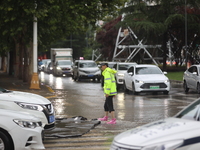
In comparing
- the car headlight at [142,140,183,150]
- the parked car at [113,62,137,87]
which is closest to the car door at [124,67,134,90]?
the parked car at [113,62,137,87]

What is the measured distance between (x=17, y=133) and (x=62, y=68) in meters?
45.7

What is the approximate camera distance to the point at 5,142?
8375 millimetres

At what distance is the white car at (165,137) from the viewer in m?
5.54

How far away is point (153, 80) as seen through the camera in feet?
80.9

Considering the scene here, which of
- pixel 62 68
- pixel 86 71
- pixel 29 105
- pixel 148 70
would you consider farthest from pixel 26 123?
pixel 62 68

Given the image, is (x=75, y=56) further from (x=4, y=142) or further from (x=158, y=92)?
(x=4, y=142)

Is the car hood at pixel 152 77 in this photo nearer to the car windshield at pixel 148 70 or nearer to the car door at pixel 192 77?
the car windshield at pixel 148 70

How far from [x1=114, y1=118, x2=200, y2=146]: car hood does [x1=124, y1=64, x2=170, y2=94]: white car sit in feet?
60.0

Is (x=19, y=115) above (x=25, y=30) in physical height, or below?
below

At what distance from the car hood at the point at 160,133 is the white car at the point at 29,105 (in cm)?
522

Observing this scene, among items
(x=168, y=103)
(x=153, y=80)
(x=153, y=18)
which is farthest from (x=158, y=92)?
(x=153, y=18)

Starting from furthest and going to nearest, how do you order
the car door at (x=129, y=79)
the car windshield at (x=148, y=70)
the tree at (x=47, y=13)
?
the tree at (x=47, y=13) → the car door at (x=129, y=79) → the car windshield at (x=148, y=70)

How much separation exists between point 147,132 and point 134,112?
10874 millimetres

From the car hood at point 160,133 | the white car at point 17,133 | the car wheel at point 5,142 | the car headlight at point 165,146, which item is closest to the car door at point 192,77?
the white car at point 17,133
